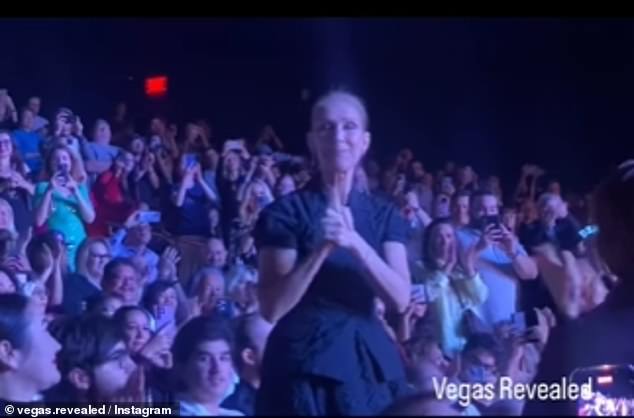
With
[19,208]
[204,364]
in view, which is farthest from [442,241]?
[19,208]

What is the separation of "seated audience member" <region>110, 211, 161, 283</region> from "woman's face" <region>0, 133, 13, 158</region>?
296 millimetres

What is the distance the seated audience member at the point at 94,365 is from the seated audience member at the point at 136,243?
0.14 metres

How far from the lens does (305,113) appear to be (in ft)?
8.52

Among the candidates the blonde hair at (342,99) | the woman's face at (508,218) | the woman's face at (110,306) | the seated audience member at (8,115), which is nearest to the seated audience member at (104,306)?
the woman's face at (110,306)

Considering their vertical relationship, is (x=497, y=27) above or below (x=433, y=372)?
above

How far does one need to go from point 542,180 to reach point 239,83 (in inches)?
27.0

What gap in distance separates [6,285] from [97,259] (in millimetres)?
202

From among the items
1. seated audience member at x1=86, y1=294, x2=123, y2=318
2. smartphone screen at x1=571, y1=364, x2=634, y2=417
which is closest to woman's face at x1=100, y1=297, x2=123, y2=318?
seated audience member at x1=86, y1=294, x2=123, y2=318

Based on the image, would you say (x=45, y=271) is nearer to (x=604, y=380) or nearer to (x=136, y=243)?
(x=136, y=243)

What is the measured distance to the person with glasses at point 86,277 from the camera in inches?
101

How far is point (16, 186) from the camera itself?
2615mm

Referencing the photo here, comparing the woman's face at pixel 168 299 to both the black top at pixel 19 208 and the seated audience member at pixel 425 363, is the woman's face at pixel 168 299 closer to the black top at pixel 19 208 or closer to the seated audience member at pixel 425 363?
the black top at pixel 19 208

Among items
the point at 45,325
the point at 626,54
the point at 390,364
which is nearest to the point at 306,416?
the point at 390,364

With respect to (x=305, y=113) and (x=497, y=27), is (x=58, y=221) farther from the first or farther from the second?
(x=497, y=27)
